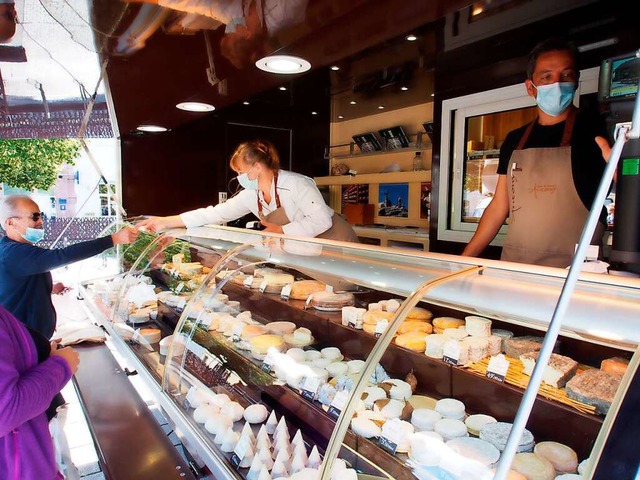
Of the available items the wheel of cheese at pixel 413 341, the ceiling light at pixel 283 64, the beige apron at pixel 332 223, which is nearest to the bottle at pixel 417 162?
the beige apron at pixel 332 223

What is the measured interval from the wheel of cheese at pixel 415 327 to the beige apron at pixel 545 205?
100 centimetres

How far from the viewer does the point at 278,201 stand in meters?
3.19

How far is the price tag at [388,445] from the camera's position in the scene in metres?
1.40

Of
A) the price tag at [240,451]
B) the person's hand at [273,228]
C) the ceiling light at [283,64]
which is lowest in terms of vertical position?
the price tag at [240,451]

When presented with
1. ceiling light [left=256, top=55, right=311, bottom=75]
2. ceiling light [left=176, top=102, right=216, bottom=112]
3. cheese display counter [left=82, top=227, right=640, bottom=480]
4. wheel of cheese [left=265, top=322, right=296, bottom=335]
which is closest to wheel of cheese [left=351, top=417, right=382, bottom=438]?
cheese display counter [left=82, top=227, right=640, bottom=480]

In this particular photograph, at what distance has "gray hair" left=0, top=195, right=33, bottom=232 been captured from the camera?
279 centimetres

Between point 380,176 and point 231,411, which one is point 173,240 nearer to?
point 231,411

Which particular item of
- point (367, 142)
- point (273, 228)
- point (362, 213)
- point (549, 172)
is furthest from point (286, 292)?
point (367, 142)

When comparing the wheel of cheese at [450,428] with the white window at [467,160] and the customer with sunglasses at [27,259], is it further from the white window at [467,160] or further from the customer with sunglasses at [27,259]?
the customer with sunglasses at [27,259]

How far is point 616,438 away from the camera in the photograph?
2.45 ft

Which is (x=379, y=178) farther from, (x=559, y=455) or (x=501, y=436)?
(x=559, y=455)

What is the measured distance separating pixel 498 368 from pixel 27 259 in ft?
9.03

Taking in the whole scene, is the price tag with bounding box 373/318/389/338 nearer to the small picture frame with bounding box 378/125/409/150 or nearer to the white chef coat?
the white chef coat

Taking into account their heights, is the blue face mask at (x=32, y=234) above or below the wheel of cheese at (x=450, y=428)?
above
